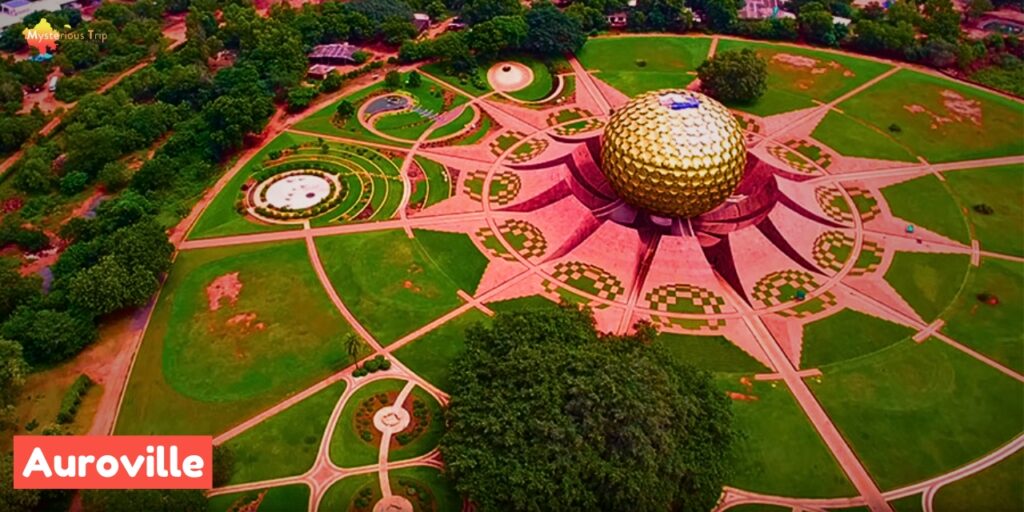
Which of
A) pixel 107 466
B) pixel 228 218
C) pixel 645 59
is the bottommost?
pixel 228 218

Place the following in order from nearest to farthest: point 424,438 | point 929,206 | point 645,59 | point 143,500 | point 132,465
→ point 143,500
point 132,465
point 424,438
point 929,206
point 645,59

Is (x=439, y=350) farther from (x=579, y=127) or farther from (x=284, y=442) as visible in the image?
(x=579, y=127)

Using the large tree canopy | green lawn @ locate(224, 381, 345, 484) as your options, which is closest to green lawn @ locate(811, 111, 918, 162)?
the large tree canopy

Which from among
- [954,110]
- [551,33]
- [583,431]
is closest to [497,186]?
[551,33]

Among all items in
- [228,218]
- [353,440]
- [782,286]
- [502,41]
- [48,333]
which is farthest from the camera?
[502,41]

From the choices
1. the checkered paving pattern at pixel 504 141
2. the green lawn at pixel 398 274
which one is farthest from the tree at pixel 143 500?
the checkered paving pattern at pixel 504 141

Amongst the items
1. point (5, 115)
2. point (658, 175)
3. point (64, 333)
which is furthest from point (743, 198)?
point (5, 115)

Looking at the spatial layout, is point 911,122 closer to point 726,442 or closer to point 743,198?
point 743,198
